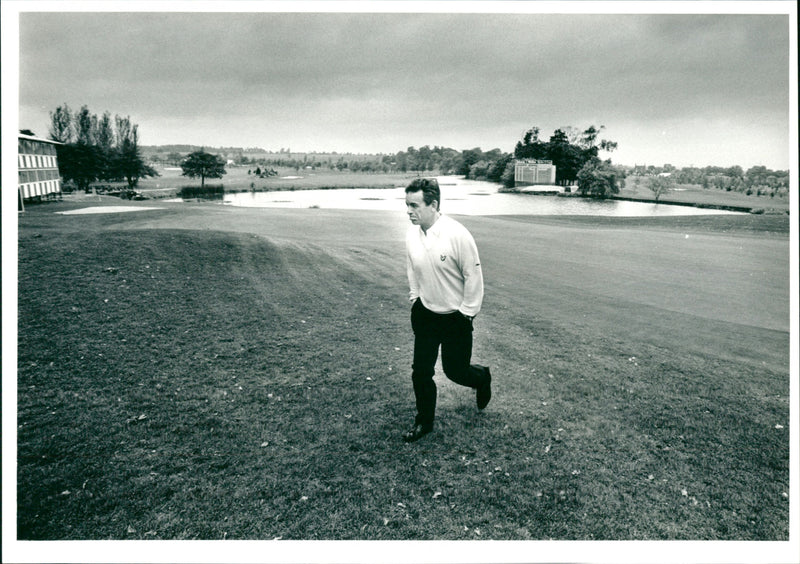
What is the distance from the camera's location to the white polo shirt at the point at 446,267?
11.9 feet

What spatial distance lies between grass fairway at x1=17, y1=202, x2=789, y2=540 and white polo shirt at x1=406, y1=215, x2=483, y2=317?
1.11 m

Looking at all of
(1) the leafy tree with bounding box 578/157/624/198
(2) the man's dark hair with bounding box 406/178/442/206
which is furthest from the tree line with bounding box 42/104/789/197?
(2) the man's dark hair with bounding box 406/178/442/206

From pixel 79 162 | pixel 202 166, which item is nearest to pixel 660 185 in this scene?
pixel 202 166

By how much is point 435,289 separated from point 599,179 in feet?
19.9

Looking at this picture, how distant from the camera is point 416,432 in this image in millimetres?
3832

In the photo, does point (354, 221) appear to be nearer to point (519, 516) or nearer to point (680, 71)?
point (680, 71)

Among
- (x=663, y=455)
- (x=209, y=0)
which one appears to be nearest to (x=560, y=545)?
(x=663, y=455)

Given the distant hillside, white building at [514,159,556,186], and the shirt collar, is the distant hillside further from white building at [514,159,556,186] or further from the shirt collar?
the shirt collar

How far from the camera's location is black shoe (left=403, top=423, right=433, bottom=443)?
3807 mm

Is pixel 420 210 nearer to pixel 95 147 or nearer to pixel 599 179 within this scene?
pixel 95 147

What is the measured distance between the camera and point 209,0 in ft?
15.4

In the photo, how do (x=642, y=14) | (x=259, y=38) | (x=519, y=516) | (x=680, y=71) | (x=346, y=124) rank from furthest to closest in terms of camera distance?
(x=346, y=124) < (x=680, y=71) < (x=259, y=38) < (x=642, y=14) < (x=519, y=516)

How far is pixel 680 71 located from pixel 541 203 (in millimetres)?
3023

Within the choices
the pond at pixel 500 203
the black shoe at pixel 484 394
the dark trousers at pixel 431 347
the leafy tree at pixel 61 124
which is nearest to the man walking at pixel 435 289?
the dark trousers at pixel 431 347
